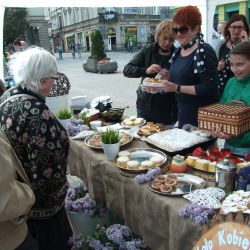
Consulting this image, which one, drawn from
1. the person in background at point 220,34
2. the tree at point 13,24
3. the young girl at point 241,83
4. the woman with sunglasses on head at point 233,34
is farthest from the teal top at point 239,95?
the tree at point 13,24

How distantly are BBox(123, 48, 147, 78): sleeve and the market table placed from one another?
34.3 inches

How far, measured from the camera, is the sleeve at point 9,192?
1.12m

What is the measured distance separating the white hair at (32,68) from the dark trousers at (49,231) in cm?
75

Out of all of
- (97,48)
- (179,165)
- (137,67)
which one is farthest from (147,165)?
(97,48)

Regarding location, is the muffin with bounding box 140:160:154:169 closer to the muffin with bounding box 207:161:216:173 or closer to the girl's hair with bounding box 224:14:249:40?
the muffin with bounding box 207:161:216:173

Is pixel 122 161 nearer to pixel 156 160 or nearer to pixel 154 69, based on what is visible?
pixel 156 160

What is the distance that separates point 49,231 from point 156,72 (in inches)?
62.7

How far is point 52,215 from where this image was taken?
1.80m

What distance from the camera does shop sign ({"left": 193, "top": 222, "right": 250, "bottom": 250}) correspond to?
3.32ft

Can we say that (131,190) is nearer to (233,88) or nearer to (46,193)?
(46,193)

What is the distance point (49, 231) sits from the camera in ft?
5.98

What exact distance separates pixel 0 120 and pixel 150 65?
64.9 inches

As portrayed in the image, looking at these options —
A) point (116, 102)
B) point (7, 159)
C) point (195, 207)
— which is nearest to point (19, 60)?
point (7, 159)

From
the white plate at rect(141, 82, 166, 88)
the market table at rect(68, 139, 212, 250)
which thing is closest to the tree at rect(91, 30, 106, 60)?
the white plate at rect(141, 82, 166, 88)
